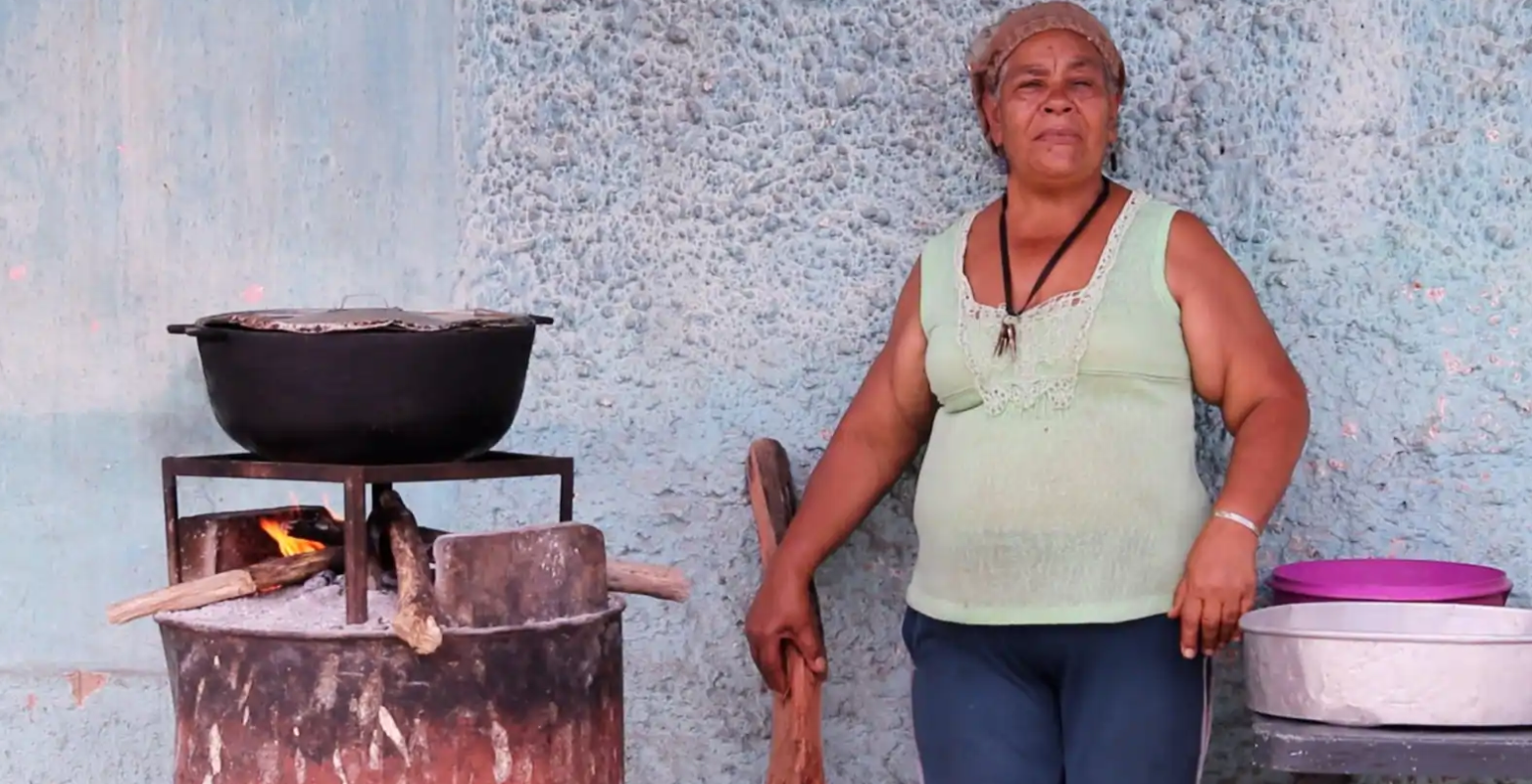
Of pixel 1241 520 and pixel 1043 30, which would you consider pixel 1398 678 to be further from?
pixel 1043 30

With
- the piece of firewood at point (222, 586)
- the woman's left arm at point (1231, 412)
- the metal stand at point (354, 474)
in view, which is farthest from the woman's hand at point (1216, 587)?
the piece of firewood at point (222, 586)

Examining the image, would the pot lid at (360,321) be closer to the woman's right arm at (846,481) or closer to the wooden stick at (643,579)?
the wooden stick at (643,579)

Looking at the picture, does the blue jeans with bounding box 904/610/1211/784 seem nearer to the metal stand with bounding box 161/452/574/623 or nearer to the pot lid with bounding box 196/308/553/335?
the metal stand with bounding box 161/452/574/623

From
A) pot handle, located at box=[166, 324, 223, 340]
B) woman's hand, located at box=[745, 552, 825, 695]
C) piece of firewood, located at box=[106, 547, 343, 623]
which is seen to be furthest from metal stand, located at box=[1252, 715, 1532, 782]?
pot handle, located at box=[166, 324, 223, 340]

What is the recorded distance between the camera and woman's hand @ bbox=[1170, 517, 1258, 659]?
2.62m

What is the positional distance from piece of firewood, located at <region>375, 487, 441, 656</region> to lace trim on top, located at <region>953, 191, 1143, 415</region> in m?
0.89

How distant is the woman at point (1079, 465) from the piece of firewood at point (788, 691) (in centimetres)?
25

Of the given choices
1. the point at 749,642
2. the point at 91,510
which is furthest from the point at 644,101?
the point at 91,510

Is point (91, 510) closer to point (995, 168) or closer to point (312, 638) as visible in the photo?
point (312, 638)

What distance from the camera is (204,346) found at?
8.62 ft

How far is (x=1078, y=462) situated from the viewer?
2.73 m

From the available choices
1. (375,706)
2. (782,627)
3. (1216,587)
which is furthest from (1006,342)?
(375,706)

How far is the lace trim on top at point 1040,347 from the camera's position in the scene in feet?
9.04

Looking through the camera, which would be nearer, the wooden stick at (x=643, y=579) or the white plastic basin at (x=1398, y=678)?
the white plastic basin at (x=1398, y=678)
